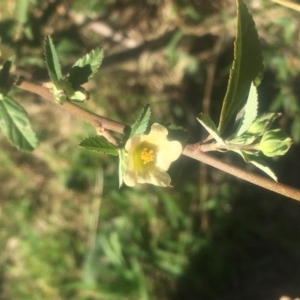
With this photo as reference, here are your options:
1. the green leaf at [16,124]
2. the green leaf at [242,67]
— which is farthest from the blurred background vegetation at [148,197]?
the green leaf at [242,67]

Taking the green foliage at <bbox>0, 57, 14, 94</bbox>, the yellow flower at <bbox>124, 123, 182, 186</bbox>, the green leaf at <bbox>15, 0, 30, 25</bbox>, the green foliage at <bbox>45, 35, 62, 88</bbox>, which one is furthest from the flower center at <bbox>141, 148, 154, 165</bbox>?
the green leaf at <bbox>15, 0, 30, 25</bbox>

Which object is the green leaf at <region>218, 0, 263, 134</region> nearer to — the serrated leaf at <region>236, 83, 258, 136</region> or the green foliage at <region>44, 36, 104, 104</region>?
the serrated leaf at <region>236, 83, 258, 136</region>

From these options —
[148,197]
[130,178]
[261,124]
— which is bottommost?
[130,178]

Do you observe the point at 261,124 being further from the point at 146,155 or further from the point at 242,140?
the point at 146,155

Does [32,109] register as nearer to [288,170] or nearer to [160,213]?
[160,213]

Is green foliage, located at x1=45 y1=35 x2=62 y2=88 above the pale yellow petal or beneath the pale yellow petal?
above

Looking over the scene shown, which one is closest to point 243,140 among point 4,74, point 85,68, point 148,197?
point 85,68

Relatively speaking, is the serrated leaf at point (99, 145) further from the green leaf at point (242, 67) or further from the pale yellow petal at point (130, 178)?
the green leaf at point (242, 67)
